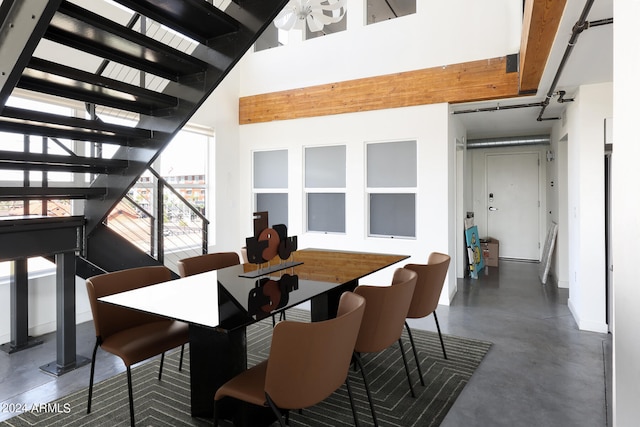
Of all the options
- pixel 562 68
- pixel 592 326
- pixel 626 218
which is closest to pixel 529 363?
pixel 592 326

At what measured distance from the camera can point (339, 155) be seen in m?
5.79

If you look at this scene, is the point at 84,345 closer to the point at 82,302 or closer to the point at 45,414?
the point at 82,302

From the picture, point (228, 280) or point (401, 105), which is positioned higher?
point (401, 105)

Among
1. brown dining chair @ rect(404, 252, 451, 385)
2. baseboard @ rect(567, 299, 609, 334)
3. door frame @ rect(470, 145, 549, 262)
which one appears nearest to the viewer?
brown dining chair @ rect(404, 252, 451, 385)

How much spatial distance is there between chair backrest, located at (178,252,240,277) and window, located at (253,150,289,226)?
8.98 ft

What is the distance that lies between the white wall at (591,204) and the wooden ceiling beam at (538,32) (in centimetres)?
65

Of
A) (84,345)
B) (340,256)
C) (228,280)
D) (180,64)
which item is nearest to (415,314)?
(340,256)

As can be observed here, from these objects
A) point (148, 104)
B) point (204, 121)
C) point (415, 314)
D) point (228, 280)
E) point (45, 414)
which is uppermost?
point (204, 121)

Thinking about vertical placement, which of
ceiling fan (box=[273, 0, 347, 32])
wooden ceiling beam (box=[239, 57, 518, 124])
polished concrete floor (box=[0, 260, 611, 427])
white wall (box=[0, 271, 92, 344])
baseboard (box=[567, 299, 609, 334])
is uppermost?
ceiling fan (box=[273, 0, 347, 32])

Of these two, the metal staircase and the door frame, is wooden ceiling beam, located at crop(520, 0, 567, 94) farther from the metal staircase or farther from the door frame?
the door frame

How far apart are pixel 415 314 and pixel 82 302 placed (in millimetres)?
3710

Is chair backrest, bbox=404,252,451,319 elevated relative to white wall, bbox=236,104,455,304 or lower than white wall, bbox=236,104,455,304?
lower

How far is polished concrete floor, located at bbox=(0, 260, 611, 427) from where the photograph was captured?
250 centimetres

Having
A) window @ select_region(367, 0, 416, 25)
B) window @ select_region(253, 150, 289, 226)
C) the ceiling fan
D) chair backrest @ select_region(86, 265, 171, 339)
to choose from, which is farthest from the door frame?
chair backrest @ select_region(86, 265, 171, 339)
